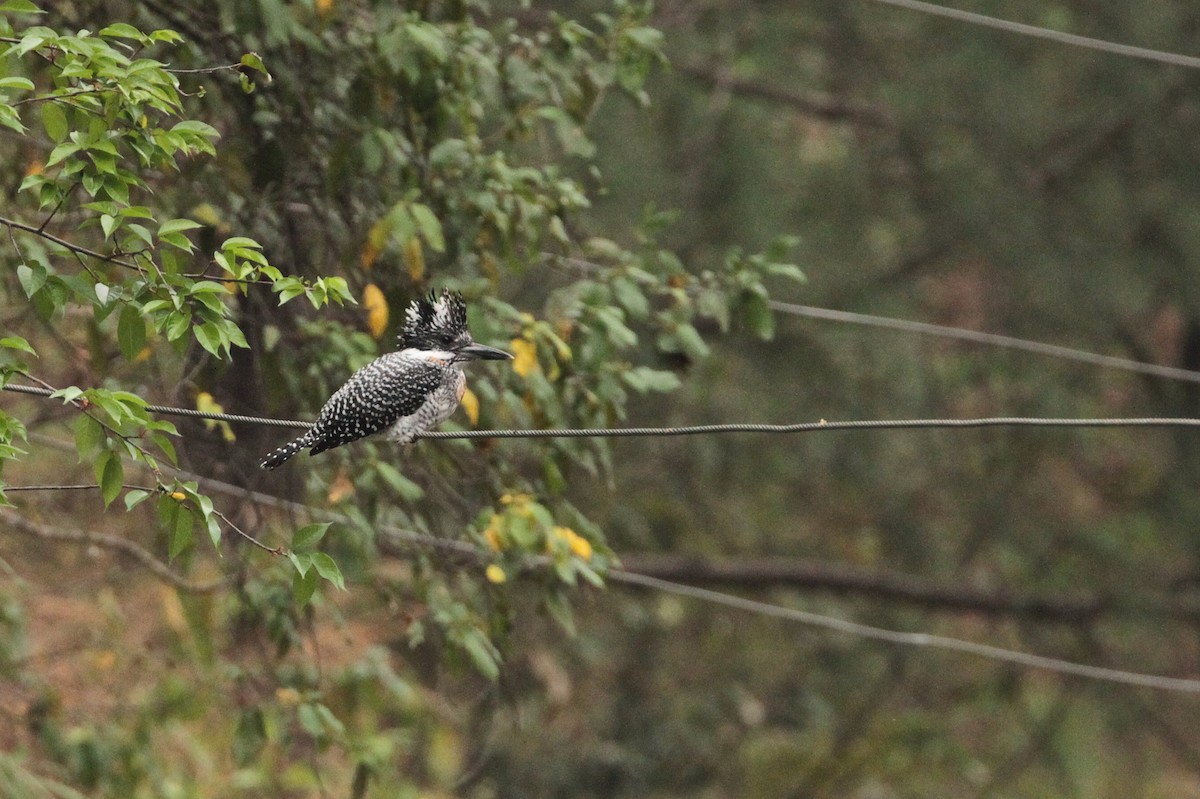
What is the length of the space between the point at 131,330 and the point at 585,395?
2.04m

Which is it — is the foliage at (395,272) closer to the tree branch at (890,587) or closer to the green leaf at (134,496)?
the green leaf at (134,496)

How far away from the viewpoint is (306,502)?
22.0 ft

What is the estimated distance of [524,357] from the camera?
5.48m

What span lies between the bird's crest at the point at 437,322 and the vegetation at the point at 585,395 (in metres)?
0.23

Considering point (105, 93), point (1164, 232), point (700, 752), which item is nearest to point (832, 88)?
point (1164, 232)

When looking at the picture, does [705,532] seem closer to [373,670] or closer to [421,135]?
[373,670]

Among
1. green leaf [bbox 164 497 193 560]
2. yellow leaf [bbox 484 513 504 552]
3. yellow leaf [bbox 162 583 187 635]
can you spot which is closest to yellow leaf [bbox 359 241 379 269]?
yellow leaf [bbox 484 513 504 552]

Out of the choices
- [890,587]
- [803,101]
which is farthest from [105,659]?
[803,101]

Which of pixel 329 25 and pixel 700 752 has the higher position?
pixel 329 25

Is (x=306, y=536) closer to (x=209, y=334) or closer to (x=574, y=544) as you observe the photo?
(x=209, y=334)

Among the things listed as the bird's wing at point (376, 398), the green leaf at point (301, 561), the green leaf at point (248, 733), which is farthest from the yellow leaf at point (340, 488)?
the green leaf at point (301, 561)

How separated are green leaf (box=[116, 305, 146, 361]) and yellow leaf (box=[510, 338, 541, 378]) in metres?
1.60

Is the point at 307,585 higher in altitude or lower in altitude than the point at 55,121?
lower

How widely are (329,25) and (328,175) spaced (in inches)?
19.3
